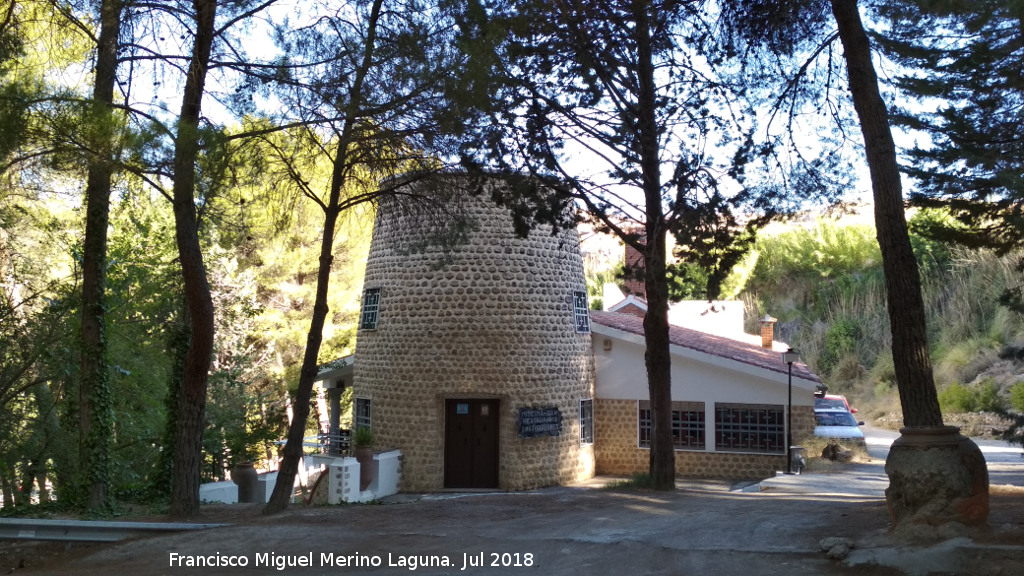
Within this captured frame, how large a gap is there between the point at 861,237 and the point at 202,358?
3999 centimetres

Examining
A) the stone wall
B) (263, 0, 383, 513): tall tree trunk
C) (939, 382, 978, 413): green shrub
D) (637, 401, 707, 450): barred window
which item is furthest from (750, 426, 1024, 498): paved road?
(263, 0, 383, 513): tall tree trunk

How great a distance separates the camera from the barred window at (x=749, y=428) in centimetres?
1966

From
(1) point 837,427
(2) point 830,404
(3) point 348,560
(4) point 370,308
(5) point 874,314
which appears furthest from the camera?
(5) point 874,314

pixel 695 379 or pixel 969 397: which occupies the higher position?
pixel 695 379

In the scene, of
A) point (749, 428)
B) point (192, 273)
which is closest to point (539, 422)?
point (749, 428)

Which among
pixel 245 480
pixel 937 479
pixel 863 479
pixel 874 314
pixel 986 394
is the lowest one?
pixel 245 480

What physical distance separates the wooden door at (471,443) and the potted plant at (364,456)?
1.94 meters

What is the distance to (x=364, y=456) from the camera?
17.6 m

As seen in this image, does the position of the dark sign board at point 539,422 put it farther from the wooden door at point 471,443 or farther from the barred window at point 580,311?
the barred window at point 580,311

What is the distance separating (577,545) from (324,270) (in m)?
5.89

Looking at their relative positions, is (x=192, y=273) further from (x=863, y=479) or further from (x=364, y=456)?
(x=863, y=479)

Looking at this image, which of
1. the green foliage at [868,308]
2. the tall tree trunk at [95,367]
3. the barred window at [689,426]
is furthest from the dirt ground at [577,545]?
the green foliage at [868,308]

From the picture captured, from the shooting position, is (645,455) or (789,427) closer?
(789,427)

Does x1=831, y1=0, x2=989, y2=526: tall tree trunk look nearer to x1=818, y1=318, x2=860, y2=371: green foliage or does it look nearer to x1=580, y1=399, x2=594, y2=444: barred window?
x1=580, y1=399, x2=594, y2=444: barred window
